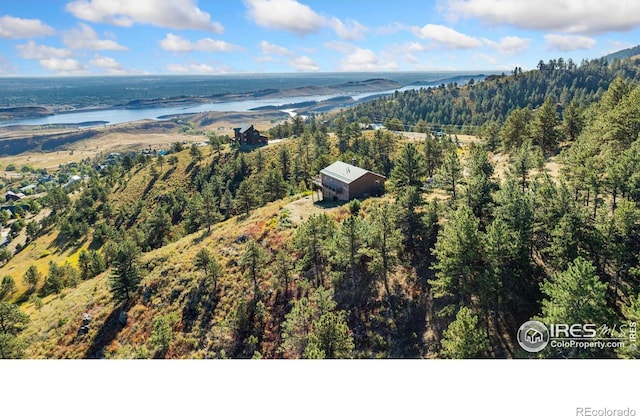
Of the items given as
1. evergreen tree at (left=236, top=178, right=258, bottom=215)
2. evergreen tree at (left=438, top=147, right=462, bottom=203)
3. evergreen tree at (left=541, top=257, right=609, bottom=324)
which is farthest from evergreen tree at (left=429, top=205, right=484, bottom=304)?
evergreen tree at (left=236, top=178, right=258, bottom=215)

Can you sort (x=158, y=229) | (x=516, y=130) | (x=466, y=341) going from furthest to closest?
(x=158, y=229) → (x=516, y=130) → (x=466, y=341)

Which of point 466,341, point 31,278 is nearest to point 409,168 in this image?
point 466,341

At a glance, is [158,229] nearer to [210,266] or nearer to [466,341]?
[210,266]

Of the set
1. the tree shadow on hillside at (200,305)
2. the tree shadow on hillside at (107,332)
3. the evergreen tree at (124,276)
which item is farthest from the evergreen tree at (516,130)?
the tree shadow on hillside at (107,332)

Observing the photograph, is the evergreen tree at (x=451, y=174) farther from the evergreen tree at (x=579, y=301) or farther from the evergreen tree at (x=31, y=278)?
the evergreen tree at (x=31, y=278)

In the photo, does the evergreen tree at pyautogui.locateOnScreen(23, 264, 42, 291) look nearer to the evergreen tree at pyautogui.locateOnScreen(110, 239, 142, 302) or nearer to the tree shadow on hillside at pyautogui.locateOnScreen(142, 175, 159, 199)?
the evergreen tree at pyautogui.locateOnScreen(110, 239, 142, 302)
